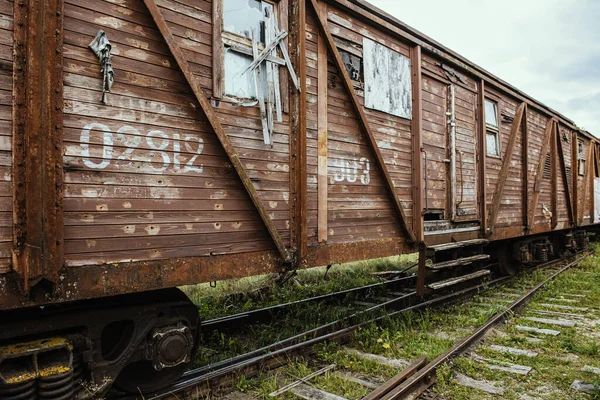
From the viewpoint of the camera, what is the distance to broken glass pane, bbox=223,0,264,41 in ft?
12.7

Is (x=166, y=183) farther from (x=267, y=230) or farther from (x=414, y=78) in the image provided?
(x=414, y=78)

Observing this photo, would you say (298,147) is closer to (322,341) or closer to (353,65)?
(353,65)

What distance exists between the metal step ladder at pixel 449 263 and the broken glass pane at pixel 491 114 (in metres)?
2.33

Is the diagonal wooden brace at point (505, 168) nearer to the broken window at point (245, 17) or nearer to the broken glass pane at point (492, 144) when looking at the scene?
the broken glass pane at point (492, 144)

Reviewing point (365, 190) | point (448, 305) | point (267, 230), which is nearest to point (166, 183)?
point (267, 230)

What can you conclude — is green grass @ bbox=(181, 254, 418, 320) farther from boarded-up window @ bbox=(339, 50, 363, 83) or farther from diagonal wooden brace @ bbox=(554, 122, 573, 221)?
diagonal wooden brace @ bbox=(554, 122, 573, 221)

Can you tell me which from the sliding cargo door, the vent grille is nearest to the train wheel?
the sliding cargo door

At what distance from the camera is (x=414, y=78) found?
5.98 meters

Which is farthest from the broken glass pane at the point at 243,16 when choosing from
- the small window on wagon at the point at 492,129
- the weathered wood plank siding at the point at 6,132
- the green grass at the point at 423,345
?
the small window on wagon at the point at 492,129

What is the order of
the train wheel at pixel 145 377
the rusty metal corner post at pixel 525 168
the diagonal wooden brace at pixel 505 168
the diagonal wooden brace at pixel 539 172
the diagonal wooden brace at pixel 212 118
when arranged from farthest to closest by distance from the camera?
the diagonal wooden brace at pixel 539 172
the rusty metal corner post at pixel 525 168
the diagonal wooden brace at pixel 505 168
the train wheel at pixel 145 377
the diagonal wooden brace at pixel 212 118

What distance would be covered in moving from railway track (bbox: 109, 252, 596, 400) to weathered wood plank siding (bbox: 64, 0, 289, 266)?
1.07 m

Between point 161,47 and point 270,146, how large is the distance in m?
1.28

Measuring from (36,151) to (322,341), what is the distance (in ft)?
10.9

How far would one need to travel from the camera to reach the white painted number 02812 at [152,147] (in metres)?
2.90
